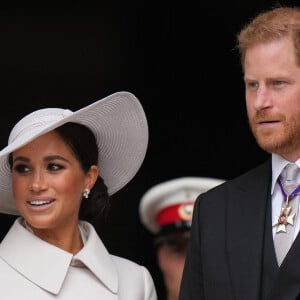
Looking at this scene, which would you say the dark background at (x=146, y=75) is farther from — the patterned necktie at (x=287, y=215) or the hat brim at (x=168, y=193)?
the patterned necktie at (x=287, y=215)

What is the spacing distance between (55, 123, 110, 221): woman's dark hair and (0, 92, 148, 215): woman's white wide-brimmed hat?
29 mm

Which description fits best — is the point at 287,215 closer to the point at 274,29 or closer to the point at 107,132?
the point at 274,29

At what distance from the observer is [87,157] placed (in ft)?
14.9

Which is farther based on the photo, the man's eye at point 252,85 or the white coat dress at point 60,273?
the white coat dress at point 60,273

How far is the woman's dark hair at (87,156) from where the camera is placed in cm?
445

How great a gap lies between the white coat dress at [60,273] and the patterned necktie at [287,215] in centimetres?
62

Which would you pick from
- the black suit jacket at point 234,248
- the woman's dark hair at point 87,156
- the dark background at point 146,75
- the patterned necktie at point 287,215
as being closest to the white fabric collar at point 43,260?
the woman's dark hair at point 87,156

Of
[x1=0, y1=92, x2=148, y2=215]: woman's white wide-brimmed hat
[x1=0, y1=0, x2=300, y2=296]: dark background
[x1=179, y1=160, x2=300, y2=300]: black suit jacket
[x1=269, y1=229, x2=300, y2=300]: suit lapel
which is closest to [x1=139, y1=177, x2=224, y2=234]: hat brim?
[x1=0, y1=0, x2=300, y2=296]: dark background

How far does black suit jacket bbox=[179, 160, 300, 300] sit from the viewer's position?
4.08m

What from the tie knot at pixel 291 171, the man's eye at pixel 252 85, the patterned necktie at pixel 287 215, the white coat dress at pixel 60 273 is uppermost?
the man's eye at pixel 252 85

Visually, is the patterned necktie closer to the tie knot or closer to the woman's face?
the tie knot

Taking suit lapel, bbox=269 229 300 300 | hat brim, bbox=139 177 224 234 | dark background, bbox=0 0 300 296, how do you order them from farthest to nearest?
1. dark background, bbox=0 0 300 296
2. hat brim, bbox=139 177 224 234
3. suit lapel, bbox=269 229 300 300

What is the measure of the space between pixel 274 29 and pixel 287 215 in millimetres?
582

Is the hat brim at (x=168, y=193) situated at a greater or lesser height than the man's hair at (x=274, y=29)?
lesser
